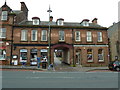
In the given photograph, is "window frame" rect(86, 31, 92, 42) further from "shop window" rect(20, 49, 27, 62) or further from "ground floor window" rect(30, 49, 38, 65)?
"shop window" rect(20, 49, 27, 62)

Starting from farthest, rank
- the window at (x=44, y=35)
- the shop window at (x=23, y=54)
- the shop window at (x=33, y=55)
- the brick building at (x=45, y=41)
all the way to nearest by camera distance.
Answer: the window at (x=44, y=35)
the shop window at (x=33, y=55)
the shop window at (x=23, y=54)
the brick building at (x=45, y=41)

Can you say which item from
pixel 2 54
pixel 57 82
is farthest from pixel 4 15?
pixel 57 82

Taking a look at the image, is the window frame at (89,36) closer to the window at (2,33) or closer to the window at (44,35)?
the window at (44,35)

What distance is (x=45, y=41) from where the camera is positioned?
21859 millimetres

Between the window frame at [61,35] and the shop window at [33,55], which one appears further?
the window frame at [61,35]

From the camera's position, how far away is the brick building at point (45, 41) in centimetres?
2108

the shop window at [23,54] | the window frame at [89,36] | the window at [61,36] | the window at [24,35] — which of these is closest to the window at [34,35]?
the window at [24,35]

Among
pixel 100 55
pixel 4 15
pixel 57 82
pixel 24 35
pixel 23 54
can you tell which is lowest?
pixel 57 82

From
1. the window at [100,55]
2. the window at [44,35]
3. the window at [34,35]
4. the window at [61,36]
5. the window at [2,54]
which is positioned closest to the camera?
the window at [2,54]

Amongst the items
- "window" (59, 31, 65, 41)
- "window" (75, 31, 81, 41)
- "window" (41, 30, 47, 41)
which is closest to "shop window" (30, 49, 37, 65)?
"window" (41, 30, 47, 41)

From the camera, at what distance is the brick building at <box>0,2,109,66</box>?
69.2 feet

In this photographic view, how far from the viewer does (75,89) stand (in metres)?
6.94

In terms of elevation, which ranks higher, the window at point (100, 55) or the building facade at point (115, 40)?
the building facade at point (115, 40)

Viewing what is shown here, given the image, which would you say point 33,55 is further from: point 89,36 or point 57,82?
point 57,82
